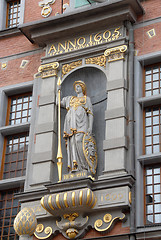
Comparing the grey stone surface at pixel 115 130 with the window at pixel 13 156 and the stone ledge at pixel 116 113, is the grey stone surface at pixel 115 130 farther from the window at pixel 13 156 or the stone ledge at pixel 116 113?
the window at pixel 13 156

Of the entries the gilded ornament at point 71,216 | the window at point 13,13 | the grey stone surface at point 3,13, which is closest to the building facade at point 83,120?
the gilded ornament at point 71,216

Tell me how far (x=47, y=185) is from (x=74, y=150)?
3.98 feet

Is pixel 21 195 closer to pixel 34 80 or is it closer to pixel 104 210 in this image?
pixel 104 210

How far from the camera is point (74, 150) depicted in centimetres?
1858

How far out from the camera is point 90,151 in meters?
18.5

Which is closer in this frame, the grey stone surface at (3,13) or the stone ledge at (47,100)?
the stone ledge at (47,100)

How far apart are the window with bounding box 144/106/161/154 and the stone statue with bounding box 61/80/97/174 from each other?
4.88ft

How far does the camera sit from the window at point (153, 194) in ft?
57.1

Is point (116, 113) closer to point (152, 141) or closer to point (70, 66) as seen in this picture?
point (152, 141)

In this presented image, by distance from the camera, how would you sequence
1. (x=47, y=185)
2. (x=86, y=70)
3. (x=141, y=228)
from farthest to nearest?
(x=86, y=70) → (x=47, y=185) → (x=141, y=228)

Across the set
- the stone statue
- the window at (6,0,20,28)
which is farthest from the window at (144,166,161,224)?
the window at (6,0,20,28)

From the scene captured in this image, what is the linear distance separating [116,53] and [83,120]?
2.22m

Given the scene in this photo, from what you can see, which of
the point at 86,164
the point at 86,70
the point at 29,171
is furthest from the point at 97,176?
the point at 86,70

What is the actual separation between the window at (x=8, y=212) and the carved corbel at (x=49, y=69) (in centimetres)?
356
